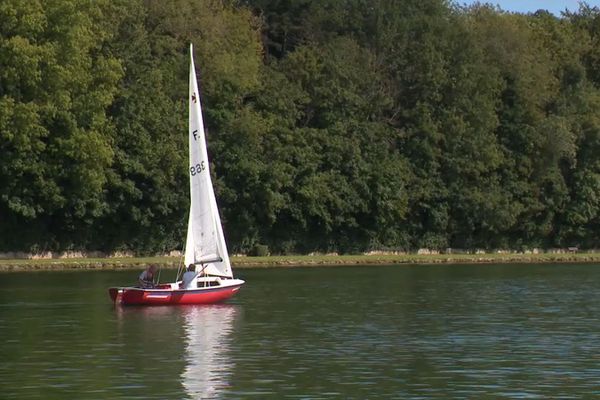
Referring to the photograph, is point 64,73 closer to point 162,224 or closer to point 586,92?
point 162,224

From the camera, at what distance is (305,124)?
11488cm

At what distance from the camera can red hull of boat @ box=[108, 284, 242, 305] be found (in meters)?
60.7

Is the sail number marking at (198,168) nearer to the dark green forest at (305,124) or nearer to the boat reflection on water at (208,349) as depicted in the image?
the boat reflection on water at (208,349)

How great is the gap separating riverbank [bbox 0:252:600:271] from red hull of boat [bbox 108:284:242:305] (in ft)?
89.0

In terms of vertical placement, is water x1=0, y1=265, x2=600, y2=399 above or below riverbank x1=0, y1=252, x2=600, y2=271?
below

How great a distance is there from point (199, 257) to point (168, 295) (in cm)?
385

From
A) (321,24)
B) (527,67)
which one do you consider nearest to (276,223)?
(321,24)

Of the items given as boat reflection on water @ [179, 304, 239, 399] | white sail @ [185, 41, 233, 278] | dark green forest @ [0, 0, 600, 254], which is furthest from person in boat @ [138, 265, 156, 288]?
dark green forest @ [0, 0, 600, 254]

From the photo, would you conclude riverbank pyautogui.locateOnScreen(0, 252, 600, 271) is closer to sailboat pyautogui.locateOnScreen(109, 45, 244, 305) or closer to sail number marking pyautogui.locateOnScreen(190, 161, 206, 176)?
sail number marking pyautogui.locateOnScreen(190, 161, 206, 176)

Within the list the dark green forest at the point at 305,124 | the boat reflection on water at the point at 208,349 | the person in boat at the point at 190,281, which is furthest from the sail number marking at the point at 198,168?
the dark green forest at the point at 305,124

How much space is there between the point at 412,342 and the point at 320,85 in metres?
68.9

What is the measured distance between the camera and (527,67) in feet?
412

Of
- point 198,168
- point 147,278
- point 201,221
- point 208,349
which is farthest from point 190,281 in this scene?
point 208,349

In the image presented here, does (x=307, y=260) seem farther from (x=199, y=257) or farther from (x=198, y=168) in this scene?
Result: (x=199, y=257)
